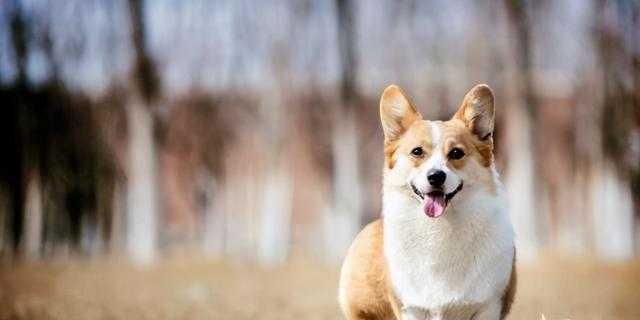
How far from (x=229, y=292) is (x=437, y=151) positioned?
405 inches

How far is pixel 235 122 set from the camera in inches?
1242

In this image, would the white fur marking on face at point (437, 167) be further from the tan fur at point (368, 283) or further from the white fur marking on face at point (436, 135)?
the tan fur at point (368, 283)

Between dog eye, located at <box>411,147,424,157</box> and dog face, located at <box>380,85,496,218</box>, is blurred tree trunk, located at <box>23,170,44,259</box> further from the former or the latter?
dog eye, located at <box>411,147,424,157</box>

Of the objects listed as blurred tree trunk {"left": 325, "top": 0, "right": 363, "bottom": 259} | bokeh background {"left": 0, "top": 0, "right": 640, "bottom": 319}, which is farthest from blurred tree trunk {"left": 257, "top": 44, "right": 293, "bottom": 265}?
blurred tree trunk {"left": 325, "top": 0, "right": 363, "bottom": 259}

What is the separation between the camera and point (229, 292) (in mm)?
14125

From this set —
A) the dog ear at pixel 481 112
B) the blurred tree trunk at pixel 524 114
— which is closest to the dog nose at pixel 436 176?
the dog ear at pixel 481 112

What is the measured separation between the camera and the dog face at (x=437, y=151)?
4320mm

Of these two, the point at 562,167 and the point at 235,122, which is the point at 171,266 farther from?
the point at 562,167

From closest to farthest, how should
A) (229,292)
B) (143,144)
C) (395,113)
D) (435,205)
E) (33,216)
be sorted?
(435,205) < (395,113) < (229,292) < (143,144) < (33,216)

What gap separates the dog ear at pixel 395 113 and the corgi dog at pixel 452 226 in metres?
0.07

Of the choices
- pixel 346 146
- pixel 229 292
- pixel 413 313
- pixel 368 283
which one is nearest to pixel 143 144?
pixel 346 146

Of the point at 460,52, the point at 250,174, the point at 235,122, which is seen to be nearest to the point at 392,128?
the point at 460,52

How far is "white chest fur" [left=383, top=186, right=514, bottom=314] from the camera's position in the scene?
4.52m

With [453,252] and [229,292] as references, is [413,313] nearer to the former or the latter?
[453,252]
